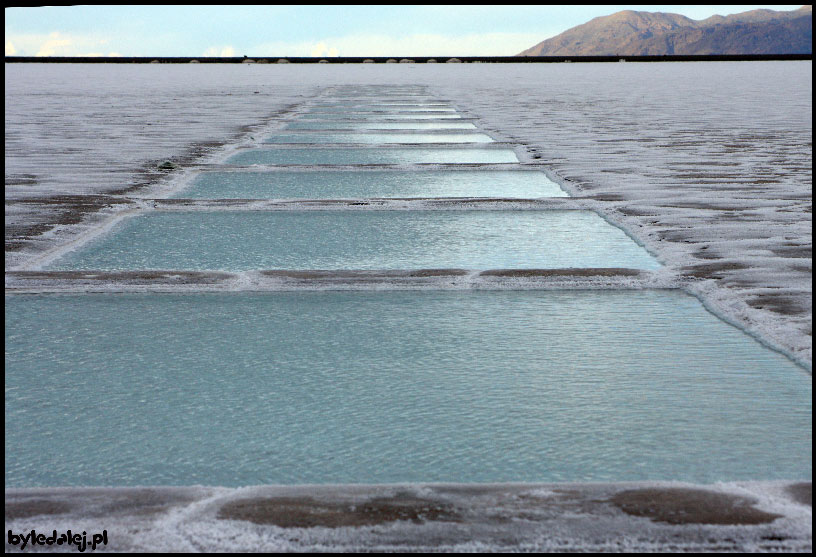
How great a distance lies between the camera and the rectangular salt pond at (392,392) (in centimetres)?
200

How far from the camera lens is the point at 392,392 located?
7.91ft

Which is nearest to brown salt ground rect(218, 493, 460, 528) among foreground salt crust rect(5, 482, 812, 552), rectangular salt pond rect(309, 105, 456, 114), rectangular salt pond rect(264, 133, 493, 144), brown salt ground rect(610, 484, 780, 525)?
foreground salt crust rect(5, 482, 812, 552)

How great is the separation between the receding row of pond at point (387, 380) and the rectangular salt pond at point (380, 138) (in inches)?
219

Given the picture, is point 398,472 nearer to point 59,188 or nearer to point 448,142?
point 59,188

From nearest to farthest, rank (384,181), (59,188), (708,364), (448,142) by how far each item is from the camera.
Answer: (708,364) < (59,188) < (384,181) < (448,142)

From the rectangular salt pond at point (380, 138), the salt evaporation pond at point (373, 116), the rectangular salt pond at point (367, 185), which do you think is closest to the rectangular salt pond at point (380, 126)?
the rectangular salt pond at point (380, 138)

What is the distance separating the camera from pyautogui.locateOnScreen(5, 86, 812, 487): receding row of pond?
2.01 metres

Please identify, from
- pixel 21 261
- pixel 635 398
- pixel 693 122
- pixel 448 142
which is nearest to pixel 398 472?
pixel 635 398

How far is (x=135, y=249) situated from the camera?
4.24m

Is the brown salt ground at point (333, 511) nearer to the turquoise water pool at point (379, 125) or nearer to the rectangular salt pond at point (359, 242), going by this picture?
the rectangular salt pond at point (359, 242)

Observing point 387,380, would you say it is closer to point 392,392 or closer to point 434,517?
point 392,392

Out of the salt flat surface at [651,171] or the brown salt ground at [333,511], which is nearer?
the brown salt ground at [333,511]

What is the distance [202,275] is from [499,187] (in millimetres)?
3023

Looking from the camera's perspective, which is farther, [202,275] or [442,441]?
[202,275]
